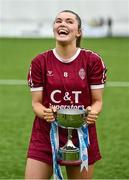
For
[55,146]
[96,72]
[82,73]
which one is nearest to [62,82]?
[82,73]

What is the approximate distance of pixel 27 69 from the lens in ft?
58.2

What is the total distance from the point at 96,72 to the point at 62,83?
0.28 m

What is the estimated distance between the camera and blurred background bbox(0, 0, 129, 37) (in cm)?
3781

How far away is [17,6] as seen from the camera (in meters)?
39.7

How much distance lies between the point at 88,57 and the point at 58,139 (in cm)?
65

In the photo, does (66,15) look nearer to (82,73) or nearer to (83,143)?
(82,73)

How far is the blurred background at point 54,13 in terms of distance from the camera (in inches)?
1489

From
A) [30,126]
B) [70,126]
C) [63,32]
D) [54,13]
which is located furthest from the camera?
[54,13]

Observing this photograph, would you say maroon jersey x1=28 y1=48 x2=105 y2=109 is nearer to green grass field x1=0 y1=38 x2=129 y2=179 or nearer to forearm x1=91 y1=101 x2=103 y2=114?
forearm x1=91 y1=101 x2=103 y2=114

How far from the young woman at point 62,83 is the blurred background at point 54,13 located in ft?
107

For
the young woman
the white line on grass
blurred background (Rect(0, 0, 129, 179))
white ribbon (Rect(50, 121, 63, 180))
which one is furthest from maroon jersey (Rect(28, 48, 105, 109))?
the white line on grass

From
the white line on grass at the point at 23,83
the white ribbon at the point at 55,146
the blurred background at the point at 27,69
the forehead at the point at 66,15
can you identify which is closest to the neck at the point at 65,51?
the forehead at the point at 66,15

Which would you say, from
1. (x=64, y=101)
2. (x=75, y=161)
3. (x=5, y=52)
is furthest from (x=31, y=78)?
(x=5, y=52)

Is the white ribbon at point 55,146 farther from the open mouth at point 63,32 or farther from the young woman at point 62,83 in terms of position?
the open mouth at point 63,32
